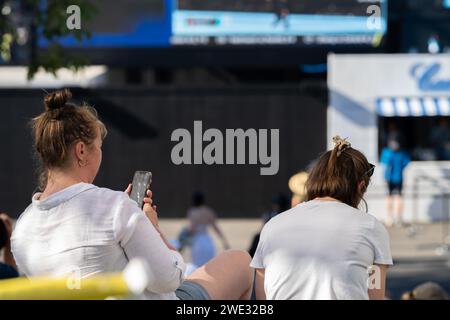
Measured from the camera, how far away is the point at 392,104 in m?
18.1

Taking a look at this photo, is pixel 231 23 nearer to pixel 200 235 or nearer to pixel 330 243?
pixel 200 235

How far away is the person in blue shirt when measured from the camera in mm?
16562

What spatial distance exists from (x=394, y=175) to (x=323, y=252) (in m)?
13.8

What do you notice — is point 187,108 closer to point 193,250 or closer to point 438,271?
point 438,271

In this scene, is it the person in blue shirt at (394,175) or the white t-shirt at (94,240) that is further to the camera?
the person in blue shirt at (394,175)

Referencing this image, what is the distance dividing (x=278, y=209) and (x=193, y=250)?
217cm

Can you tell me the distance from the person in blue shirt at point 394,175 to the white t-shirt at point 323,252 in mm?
13577

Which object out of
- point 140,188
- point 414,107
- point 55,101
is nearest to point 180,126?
point 414,107

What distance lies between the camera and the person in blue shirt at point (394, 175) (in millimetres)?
16562

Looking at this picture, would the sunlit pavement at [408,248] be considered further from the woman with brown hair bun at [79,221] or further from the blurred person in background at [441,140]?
the woman with brown hair bun at [79,221]

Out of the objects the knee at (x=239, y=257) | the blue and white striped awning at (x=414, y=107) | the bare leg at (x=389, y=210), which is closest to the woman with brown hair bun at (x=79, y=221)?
the knee at (x=239, y=257)

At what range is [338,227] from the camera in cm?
312

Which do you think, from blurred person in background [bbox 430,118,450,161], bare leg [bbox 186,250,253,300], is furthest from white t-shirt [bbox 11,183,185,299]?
blurred person in background [bbox 430,118,450,161]

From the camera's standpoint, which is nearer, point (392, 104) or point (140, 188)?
point (140, 188)
